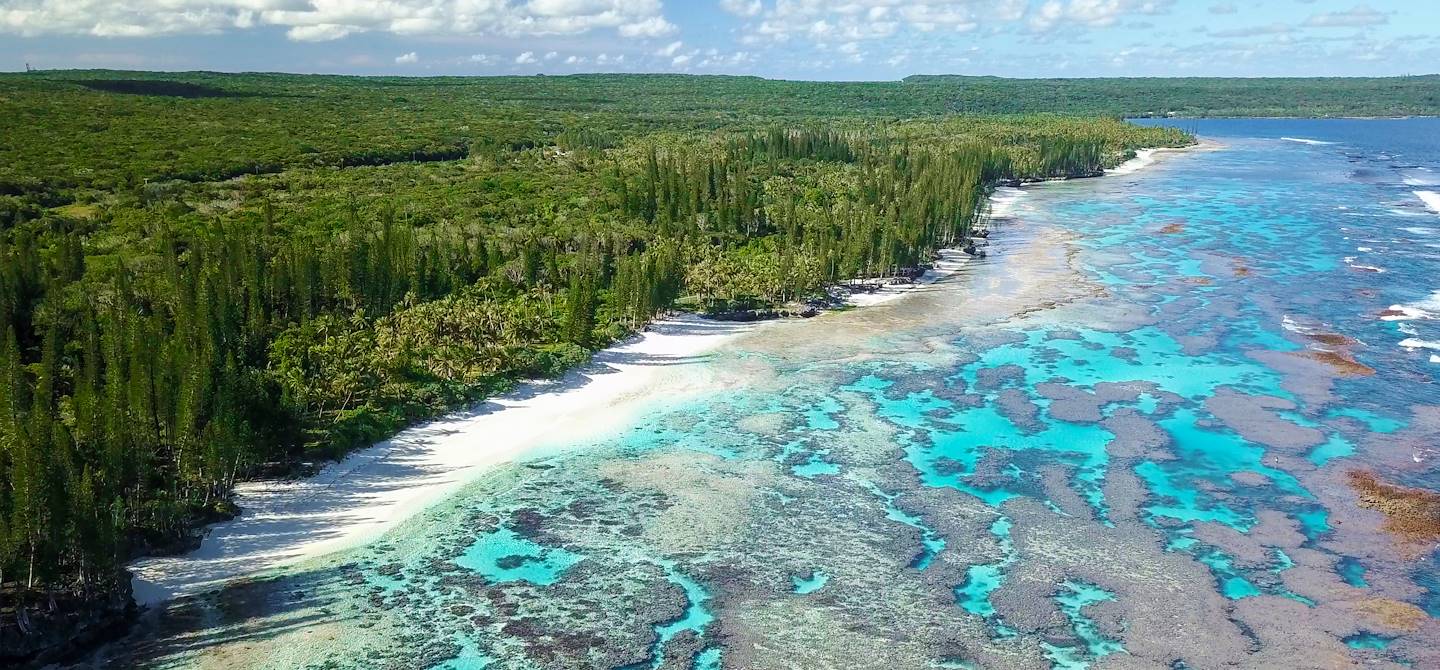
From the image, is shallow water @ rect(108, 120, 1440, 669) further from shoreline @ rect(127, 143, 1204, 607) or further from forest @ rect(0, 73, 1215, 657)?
forest @ rect(0, 73, 1215, 657)

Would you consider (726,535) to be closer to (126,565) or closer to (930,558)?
(930,558)

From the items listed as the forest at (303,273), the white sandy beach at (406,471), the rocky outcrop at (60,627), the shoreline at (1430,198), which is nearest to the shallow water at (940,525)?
the rocky outcrop at (60,627)

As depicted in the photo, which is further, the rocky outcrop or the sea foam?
the sea foam

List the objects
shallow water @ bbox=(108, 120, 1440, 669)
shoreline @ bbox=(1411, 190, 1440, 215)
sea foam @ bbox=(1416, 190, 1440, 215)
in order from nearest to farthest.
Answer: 1. shallow water @ bbox=(108, 120, 1440, 669)
2. sea foam @ bbox=(1416, 190, 1440, 215)
3. shoreline @ bbox=(1411, 190, 1440, 215)

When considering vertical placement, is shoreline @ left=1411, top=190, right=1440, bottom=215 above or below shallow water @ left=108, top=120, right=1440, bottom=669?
above

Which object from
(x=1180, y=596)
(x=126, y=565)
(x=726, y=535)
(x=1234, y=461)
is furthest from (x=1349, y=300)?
(x=126, y=565)

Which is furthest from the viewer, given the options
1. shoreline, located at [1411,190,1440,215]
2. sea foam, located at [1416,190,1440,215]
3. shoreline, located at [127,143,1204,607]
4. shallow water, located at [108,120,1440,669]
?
shoreline, located at [1411,190,1440,215]

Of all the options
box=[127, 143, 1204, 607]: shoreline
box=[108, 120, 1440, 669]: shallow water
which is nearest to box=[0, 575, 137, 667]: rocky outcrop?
box=[108, 120, 1440, 669]: shallow water
